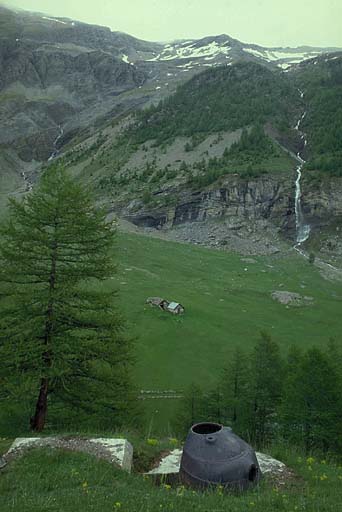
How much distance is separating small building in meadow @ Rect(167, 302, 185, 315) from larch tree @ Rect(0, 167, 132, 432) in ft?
105

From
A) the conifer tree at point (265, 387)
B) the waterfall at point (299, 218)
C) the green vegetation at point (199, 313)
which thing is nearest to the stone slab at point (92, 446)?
the green vegetation at point (199, 313)

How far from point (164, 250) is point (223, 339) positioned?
38395mm

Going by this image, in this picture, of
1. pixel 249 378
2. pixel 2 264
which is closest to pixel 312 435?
pixel 249 378

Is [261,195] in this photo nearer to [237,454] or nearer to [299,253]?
[299,253]

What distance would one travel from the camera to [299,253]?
8750 centimetres

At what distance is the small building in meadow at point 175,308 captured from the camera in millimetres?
50969

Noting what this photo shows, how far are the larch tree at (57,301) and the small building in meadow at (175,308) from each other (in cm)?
3201

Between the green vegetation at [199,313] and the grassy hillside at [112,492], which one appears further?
the green vegetation at [199,313]

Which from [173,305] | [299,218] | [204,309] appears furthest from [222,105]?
[173,305]

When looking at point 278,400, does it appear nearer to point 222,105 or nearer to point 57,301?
point 57,301

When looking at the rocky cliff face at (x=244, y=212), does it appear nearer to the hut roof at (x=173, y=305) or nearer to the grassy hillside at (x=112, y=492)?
the hut roof at (x=173, y=305)

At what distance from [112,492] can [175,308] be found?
42.1 m

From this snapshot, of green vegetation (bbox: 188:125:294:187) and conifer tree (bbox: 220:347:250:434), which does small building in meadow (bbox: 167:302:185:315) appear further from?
green vegetation (bbox: 188:125:294:187)

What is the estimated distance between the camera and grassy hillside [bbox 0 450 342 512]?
840 centimetres
